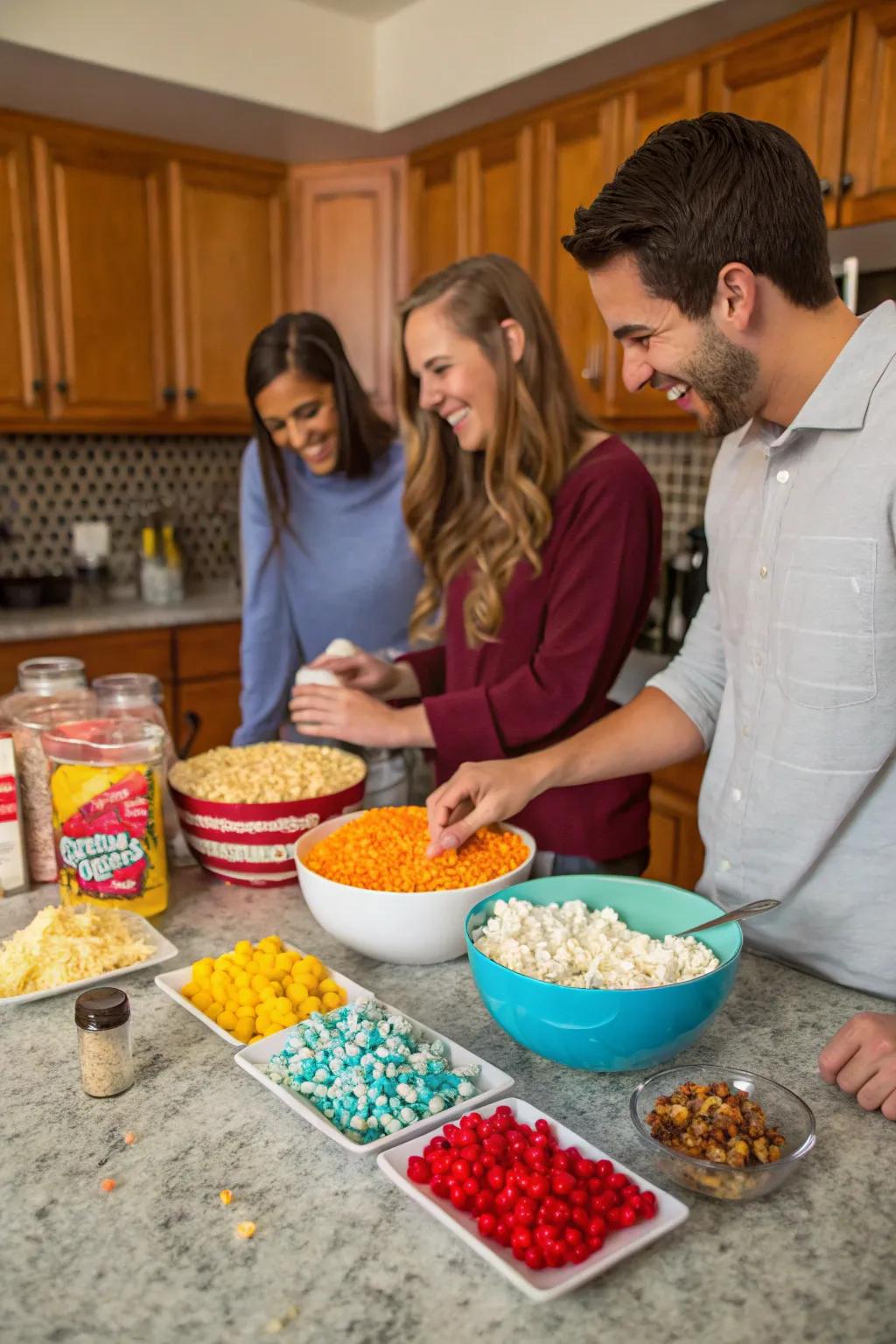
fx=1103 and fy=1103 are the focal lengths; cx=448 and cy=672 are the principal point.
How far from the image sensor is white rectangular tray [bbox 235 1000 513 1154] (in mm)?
930

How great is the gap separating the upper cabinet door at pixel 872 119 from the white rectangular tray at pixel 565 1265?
2.38 m

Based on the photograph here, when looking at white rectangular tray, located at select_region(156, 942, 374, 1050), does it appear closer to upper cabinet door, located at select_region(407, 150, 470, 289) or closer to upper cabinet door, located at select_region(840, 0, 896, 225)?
upper cabinet door, located at select_region(840, 0, 896, 225)

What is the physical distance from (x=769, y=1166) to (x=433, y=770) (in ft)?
4.16

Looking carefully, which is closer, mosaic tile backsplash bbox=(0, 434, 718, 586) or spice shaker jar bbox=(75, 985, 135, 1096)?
spice shaker jar bbox=(75, 985, 135, 1096)

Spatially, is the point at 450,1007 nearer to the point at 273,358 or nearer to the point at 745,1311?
the point at 745,1311

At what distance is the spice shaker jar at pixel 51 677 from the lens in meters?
1.66

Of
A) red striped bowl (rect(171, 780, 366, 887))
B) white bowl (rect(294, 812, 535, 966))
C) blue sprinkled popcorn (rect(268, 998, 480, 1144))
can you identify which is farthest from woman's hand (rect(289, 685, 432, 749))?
blue sprinkled popcorn (rect(268, 998, 480, 1144))

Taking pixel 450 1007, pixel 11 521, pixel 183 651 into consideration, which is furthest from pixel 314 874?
pixel 11 521

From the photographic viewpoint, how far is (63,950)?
1.23 metres

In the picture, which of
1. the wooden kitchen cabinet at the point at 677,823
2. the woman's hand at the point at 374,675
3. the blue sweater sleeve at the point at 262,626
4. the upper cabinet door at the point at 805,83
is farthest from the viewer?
the wooden kitchen cabinet at the point at 677,823

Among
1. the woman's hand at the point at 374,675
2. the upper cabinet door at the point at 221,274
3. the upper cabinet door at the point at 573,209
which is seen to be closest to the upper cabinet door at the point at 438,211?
the upper cabinet door at the point at 573,209

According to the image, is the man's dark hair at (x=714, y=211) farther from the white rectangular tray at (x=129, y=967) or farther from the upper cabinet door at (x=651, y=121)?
the upper cabinet door at (x=651, y=121)

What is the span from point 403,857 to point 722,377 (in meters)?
0.66

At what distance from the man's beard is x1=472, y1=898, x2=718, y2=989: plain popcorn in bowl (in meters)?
0.57
